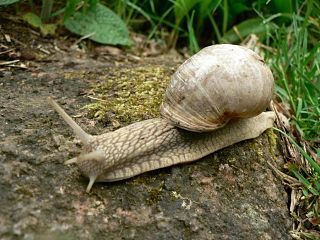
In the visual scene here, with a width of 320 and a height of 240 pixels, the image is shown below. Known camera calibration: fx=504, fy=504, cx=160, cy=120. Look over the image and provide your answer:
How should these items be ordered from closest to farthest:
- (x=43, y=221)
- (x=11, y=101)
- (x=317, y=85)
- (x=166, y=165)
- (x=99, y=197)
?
(x=43, y=221), (x=99, y=197), (x=166, y=165), (x=11, y=101), (x=317, y=85)

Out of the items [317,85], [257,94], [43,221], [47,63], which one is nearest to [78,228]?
[43,221]

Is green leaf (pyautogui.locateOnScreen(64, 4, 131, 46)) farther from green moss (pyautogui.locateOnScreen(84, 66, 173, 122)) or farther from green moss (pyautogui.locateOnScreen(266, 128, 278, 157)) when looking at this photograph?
green moss (pyautogui.locateOnScreen(266, 128, 278, 157))

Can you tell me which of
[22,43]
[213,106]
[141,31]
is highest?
[213,106]

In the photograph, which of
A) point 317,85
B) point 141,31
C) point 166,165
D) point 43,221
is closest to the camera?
point 43,221

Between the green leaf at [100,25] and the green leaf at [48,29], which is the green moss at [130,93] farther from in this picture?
the green leaf at [48,29]

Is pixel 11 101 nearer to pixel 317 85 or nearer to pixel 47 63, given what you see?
pixel 47 63

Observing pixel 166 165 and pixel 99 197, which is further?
pixel 166 165

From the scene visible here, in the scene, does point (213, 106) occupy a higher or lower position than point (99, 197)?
higher
